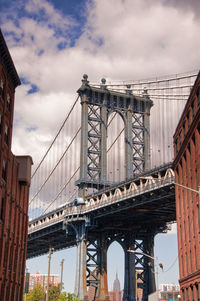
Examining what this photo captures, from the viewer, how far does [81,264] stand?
9031 centimetres

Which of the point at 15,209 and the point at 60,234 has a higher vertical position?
the point at 60,234

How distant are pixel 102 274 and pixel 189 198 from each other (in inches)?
1858

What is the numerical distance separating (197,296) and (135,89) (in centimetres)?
5708

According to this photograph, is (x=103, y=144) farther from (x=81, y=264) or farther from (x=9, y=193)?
(x=9, y=193)

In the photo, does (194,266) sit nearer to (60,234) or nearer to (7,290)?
(7,290)

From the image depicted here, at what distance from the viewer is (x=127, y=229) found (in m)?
97.1

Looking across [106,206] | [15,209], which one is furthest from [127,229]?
[15,209]

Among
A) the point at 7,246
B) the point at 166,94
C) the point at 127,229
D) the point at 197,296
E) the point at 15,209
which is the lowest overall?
the point at 197,296

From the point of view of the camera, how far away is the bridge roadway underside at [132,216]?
2968 inches

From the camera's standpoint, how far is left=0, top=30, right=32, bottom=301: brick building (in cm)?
4391

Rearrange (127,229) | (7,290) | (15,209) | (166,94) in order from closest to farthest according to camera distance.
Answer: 1. (7,290)
2. (15,209)
3. (166,94)
4. (127,229)

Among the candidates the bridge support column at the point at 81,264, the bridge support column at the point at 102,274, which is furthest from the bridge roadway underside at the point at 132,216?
the bridge support column at the point at 102,274

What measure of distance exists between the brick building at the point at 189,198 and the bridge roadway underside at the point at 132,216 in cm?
1103

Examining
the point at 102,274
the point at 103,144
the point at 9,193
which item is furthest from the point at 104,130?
the point at 9,193
